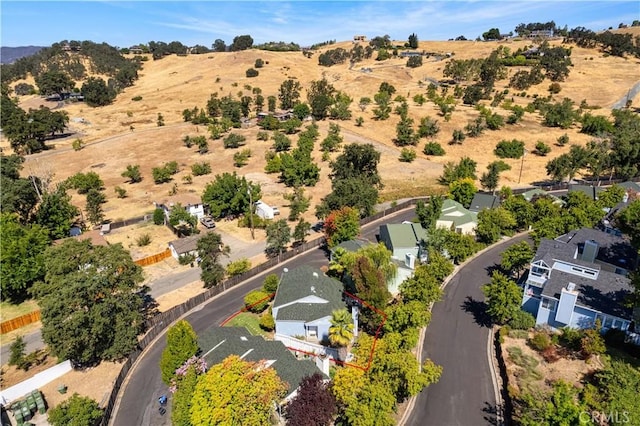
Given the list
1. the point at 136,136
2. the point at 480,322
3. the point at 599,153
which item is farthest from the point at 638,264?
the point at 136,136

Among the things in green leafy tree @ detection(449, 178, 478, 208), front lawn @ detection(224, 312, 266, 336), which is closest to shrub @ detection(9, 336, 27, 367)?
front lawn @ detection(224, 312, 266, 336)

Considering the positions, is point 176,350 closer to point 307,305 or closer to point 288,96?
point 307,305

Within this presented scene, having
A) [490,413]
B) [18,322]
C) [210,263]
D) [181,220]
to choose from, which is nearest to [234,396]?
[490,413]

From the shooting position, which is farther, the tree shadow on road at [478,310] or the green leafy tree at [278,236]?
the green leafy tree at [278,236]

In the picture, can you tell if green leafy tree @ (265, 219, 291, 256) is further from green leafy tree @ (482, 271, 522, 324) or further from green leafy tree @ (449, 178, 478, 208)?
green leafy tree @ (449, 178, 478, 208)

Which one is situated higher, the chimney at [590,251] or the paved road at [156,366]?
the chimney at [590,251]

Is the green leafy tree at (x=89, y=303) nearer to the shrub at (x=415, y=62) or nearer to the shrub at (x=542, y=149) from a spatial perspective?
the shrub at (x=542, y=149)

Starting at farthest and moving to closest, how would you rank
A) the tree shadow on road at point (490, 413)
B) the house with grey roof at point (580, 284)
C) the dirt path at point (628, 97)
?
the dirt path at point (628, 97) < the house with grey roof at point (580, 284) < the tree shadow on road at point (490, 413)

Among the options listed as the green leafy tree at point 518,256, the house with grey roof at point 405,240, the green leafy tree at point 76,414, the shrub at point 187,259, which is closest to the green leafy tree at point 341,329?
the house with grey roof at point 405,240

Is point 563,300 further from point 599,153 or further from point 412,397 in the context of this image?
point 599,153
